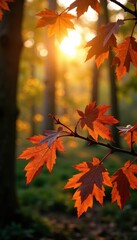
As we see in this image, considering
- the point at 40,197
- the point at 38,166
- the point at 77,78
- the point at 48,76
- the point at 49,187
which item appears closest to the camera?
the point at 38,166

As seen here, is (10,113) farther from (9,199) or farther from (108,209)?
(108,209)

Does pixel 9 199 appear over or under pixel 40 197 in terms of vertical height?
over

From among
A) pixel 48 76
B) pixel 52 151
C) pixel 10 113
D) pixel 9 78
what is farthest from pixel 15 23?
pixel 48 76

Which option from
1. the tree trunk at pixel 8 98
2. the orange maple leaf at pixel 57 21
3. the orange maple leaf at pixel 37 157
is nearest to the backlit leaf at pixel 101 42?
the orange maple leaf at pixel 57 21

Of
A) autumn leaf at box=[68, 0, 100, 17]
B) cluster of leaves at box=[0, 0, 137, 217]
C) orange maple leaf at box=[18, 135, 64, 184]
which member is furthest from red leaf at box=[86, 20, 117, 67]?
orange maple leaf at box=[18, 135, 64, 184]

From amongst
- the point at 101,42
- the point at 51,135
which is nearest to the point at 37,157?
the point at 51,135

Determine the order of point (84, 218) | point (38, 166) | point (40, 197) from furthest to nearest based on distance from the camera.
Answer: point (40, 197), point (84, 218), point (38, 166)

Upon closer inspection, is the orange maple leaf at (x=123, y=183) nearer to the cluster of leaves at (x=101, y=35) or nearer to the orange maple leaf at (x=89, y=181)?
the orange maple leaf at (x=89, y=181)
